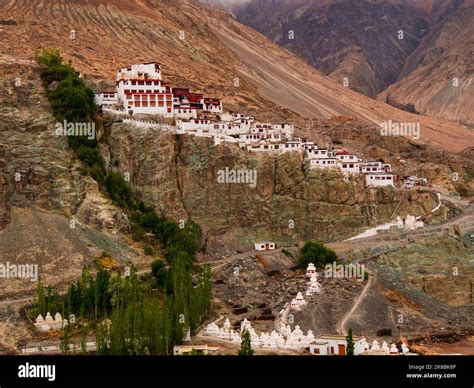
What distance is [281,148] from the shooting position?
248 feet

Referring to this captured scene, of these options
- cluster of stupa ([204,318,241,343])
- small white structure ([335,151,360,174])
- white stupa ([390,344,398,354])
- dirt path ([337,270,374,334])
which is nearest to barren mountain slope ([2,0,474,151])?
small white structure ([335,151,360,174])

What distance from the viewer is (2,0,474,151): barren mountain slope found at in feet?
348

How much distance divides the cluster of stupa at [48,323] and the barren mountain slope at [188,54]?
147 feet

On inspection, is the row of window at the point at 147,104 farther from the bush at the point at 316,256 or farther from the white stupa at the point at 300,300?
the white stupa at the point at 300,300

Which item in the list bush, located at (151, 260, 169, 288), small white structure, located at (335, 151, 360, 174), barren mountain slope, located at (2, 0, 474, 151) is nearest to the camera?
bush, located at (151, 260, 169, 288)

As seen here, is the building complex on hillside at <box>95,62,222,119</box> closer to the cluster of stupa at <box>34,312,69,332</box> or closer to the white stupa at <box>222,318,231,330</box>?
the cluster of stupa at <box>34,312,69,332</box>

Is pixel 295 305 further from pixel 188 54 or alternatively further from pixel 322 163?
pixel 188 54

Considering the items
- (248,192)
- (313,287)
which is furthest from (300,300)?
(248,192)

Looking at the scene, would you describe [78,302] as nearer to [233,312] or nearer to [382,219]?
[233,312]

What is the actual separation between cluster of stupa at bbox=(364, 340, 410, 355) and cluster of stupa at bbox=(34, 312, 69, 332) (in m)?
19.1

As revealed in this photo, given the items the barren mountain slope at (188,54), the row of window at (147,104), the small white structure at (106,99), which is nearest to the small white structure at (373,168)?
the barren mountain slope at (188,54)

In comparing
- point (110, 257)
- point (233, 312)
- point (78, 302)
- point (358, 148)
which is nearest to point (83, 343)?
point (78, 302)

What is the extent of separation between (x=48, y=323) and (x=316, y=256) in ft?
77.2

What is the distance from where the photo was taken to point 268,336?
47844mm
